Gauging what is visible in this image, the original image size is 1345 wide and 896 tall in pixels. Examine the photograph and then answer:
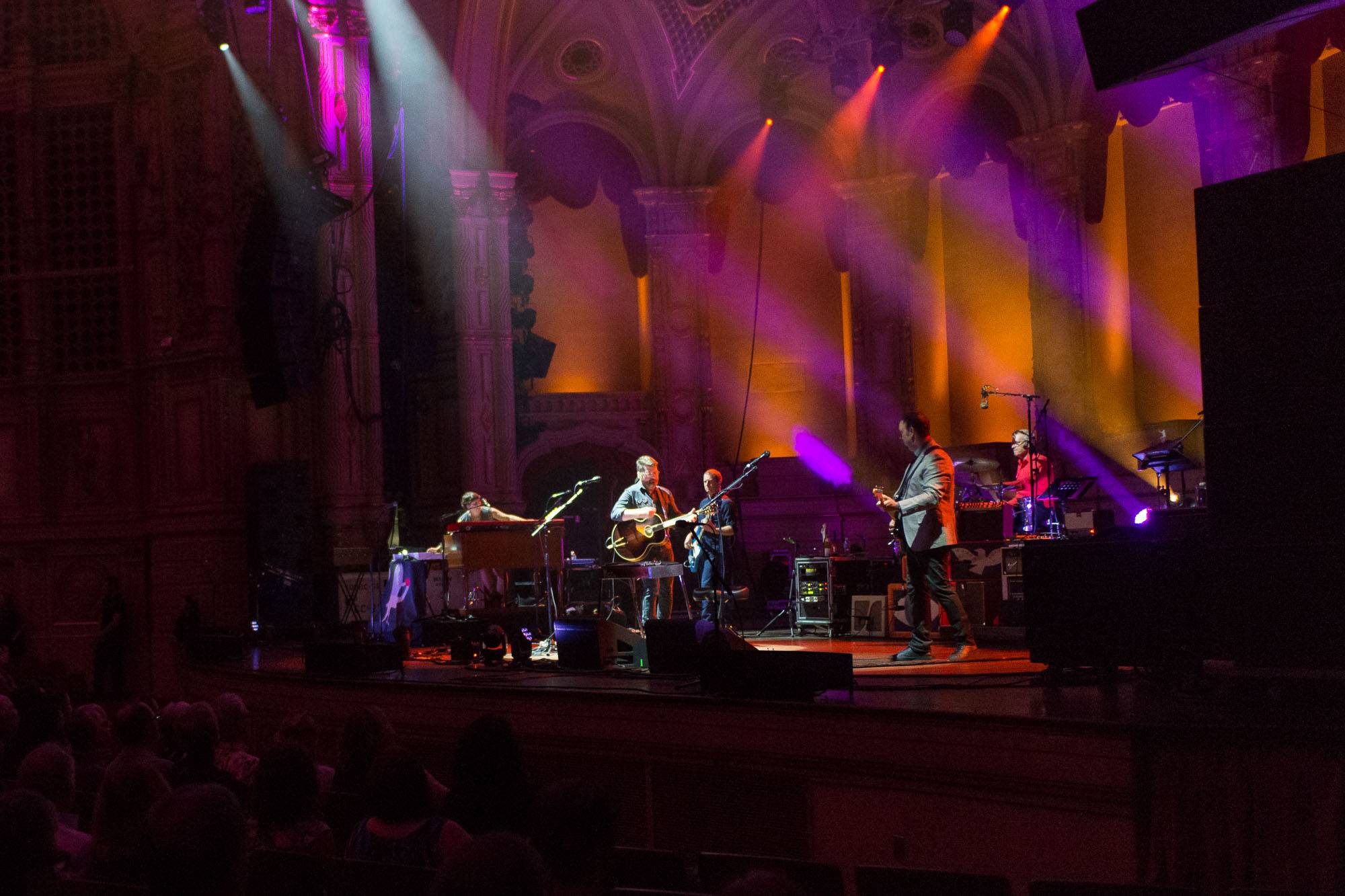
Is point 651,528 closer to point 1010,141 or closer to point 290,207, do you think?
point 290,207

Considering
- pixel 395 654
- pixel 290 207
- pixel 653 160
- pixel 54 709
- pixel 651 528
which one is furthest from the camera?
pixel 653 160

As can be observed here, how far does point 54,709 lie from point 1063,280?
13408 mm

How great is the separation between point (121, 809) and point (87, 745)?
7.08ft

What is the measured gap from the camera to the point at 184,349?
15.6 metres

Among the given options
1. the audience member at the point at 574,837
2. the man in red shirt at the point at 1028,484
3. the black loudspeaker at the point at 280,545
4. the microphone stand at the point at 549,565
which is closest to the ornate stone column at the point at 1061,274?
the man in red shirt at the point at 1028,484

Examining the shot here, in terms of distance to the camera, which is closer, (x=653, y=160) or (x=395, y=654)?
(x=395, y=654)

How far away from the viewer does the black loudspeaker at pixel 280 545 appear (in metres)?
14.0

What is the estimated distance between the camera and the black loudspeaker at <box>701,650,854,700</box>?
6355 millimetres

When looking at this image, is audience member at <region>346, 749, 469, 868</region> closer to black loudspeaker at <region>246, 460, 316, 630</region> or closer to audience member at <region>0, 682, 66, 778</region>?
audience member at <region>0, 682, 66, 778</region>

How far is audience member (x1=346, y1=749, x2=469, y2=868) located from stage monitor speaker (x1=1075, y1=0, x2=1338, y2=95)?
4923 millimetres

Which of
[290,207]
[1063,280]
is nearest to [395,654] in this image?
[290,207]

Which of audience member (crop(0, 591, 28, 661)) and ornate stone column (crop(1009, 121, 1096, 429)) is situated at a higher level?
ornate stone column (crop(1009, 121, 1096, 429))

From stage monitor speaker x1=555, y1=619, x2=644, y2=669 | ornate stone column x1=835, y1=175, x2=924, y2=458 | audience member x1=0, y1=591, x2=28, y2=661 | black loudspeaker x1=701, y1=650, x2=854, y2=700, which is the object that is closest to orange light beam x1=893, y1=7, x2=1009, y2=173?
ornate stone column x1=835, y1=175, x2=924, y2=458

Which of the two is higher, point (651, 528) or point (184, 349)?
point (184, 349)
